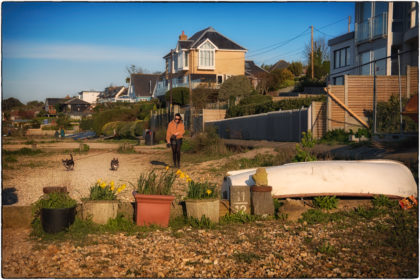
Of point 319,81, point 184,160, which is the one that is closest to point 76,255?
point 184,160

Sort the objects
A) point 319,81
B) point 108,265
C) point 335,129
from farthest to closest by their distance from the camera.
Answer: point 319,81 < point 335,129 < point 108,265

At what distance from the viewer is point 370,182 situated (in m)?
→ 7.05

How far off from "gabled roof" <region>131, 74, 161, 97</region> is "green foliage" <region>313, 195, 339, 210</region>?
253 feet

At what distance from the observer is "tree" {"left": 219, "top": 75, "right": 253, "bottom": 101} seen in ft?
138

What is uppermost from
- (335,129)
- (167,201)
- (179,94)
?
(179,94)

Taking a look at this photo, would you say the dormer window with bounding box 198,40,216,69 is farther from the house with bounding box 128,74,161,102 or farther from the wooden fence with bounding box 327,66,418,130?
the wooden fence with bounding box 327,66,418,130

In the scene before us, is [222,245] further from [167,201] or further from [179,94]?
[179,94]

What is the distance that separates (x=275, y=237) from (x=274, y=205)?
4.09 ft

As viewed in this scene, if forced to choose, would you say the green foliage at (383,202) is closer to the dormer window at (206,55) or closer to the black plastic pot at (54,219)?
the black plastic pot at (54,219)

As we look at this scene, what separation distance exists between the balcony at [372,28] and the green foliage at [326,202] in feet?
76.8

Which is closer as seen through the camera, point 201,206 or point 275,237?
point 275,237

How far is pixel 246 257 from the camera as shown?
5062 millimetres

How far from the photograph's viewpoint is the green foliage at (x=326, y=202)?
7.05 metres

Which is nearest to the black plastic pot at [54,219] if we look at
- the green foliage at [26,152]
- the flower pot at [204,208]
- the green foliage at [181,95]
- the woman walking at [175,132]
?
the flower pot at [204,208]
